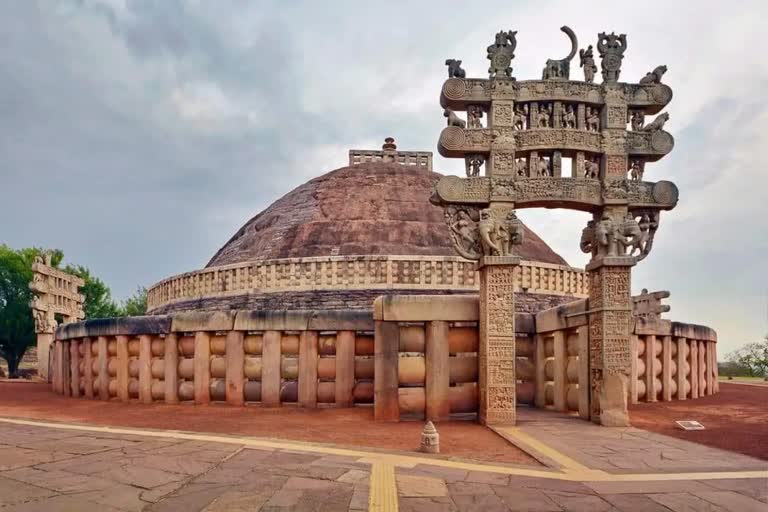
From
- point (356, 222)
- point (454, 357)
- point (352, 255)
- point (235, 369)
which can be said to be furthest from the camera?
point (356, 222)

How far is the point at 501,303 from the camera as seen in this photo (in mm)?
8367

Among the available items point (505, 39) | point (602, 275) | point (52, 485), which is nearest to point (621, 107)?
point (505, 39)

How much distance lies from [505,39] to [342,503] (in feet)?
23.8

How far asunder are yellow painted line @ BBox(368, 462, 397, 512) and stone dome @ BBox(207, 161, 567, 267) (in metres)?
16.3

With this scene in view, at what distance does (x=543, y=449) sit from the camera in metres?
6.18

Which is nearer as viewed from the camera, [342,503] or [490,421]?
[342,503]

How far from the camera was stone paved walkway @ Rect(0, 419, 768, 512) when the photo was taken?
3.99 meters

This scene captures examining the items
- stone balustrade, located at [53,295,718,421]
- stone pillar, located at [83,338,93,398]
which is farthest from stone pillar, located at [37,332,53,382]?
stone balustrade, located at [53,295,718,421]

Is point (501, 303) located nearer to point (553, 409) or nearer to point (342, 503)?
point (553, 409)

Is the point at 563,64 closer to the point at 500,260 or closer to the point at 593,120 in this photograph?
the point at 593,120

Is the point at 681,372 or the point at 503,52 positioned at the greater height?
the point at 503,52

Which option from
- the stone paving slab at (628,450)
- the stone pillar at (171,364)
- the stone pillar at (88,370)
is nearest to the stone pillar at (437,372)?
the stone paving slab at (628,450)

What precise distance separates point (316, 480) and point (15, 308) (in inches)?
1313

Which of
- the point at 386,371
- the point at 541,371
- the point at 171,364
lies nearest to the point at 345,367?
the point at 386,371
